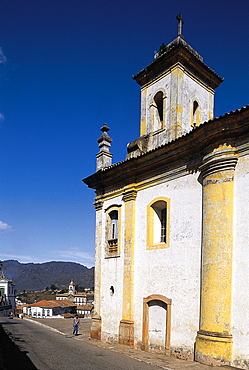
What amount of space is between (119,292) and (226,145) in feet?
22.7

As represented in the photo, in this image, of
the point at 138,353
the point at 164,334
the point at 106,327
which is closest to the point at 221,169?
the point at 164,334

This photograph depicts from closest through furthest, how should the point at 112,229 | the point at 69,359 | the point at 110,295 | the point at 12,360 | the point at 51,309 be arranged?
the point at 12,360 < the point at 69,359 < the point at 110,295 < the point at 112,229 < the point at 51,309

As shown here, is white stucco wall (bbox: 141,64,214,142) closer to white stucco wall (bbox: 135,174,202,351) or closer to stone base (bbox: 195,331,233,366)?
white stucco wall (bbox: 135,174,202,351)

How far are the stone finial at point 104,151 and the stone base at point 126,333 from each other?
654cm

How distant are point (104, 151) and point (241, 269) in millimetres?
8727

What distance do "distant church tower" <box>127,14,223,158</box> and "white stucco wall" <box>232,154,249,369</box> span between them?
172 inches

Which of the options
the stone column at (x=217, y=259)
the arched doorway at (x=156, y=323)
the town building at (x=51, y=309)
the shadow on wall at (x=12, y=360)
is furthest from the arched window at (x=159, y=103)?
the town building at (x=51, y=309)

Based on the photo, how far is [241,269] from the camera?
8.61 m

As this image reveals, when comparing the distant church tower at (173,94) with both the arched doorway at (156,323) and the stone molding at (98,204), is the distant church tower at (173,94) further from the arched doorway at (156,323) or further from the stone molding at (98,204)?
the arched doorway at (156,323)

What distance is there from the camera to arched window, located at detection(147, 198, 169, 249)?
11.9 metres

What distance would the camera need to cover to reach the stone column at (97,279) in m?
14.1

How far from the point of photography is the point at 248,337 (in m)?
8.18

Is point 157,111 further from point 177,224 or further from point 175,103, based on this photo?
point 177,224

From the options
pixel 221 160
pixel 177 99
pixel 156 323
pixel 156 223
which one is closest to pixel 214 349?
pixel 156 323
